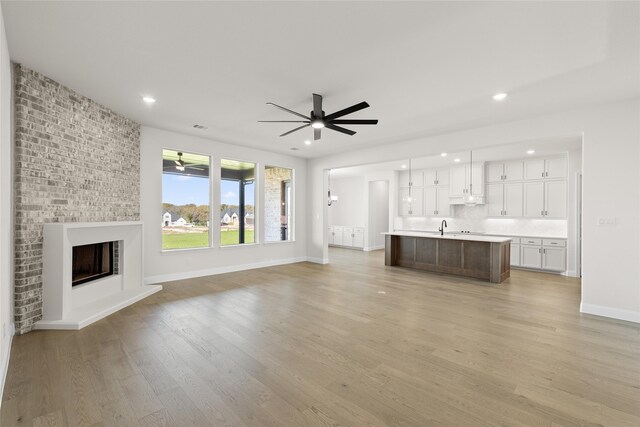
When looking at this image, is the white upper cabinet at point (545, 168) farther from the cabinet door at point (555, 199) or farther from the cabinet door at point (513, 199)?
the cabinet door at point (513, 199)

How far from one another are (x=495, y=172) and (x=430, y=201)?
6.65ft

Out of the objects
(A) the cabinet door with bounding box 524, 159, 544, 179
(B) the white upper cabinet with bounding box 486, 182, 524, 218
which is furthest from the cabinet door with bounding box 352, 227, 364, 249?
(A) the cabinet door with bounding box 524, 159, 544, 179

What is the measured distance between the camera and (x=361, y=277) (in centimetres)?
632

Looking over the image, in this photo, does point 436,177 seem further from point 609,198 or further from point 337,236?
point 609,198

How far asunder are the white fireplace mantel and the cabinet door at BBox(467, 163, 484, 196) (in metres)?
8.03

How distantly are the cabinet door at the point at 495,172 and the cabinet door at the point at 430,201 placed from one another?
157 cm

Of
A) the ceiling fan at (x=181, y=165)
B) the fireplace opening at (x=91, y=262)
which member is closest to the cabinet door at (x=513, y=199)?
the ceiling fan at (x=181, y=165)

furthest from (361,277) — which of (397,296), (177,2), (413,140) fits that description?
(177,2)

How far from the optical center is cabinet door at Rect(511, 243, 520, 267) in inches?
293

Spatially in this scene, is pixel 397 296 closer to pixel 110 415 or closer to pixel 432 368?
pixel 432 368

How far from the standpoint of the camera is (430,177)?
952 cm

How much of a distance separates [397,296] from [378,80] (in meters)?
3.27

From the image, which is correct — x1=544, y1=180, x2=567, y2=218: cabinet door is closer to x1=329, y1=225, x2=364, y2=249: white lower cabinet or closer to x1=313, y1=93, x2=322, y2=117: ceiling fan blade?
x1=329, y1=225, x2=364, y2=249: white lower cabinet

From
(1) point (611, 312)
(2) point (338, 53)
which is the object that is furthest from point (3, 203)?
(1) point (611, 312)
